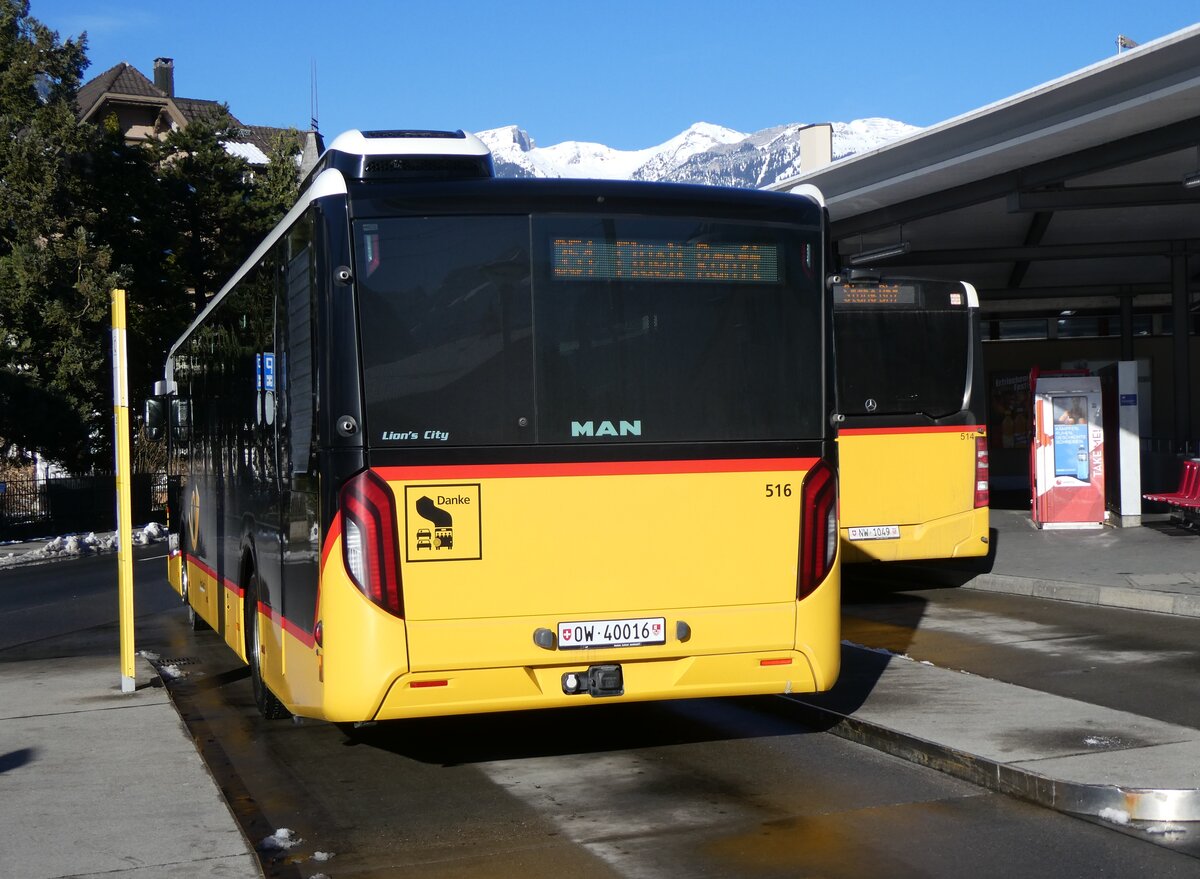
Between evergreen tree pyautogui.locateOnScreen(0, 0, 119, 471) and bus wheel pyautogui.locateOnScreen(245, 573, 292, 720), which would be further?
evergreen tree pyautogui.locateOnScreen(0, 0, 119, 471)

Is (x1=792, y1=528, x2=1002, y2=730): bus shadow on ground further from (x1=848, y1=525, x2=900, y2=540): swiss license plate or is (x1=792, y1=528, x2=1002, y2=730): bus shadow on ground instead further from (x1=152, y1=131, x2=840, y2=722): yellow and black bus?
(x1=152, y1=131, x2=840, y2=722): yellow and black bus

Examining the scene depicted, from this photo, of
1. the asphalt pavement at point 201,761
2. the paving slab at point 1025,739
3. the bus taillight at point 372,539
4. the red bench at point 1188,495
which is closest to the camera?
the asphalt pavement at point 201,761

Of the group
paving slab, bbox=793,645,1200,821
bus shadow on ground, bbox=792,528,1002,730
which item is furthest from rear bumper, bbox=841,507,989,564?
paving slab, bbox=793,645,1200,821

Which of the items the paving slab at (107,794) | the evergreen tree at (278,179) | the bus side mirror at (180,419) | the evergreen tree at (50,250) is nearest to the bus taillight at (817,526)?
the paving slab at (107,794)

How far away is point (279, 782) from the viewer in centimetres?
793

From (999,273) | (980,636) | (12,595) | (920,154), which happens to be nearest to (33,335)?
(12,595)

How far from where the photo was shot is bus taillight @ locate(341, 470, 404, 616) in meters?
6.92

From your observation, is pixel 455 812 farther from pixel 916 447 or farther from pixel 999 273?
pixel 999 273

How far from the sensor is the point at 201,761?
25.8ft

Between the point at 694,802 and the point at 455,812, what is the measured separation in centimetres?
116

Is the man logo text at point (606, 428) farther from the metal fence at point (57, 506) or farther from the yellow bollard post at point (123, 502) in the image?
the metal fence at point (57, 506)

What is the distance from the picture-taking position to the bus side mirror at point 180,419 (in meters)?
13.9

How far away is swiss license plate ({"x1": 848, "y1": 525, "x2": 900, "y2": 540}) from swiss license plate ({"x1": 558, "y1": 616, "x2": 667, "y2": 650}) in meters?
8.18

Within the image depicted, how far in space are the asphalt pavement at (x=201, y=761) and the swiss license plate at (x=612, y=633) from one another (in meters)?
1.53
